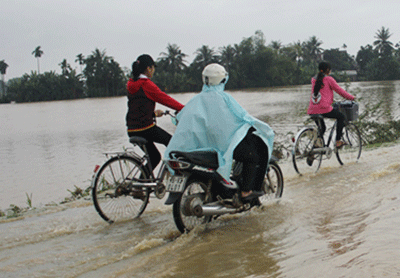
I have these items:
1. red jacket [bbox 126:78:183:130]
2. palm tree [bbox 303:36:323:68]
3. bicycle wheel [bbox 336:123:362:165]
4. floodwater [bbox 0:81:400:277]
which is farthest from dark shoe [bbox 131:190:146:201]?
palm tree [bbox 303:36:323:68]

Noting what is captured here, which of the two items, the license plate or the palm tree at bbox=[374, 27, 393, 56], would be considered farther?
the palm tree at bbox=[374, 27, 393, 56]

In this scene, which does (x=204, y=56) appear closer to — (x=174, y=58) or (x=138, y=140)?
(x=174, y=58)

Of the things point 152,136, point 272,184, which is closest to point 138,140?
point 152,136

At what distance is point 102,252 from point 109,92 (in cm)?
8811

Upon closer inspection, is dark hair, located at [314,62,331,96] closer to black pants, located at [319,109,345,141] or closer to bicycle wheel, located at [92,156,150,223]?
black pants, located at [319,109,345,141]

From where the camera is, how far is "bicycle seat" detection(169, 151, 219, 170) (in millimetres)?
4312

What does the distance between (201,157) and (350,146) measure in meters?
5.24

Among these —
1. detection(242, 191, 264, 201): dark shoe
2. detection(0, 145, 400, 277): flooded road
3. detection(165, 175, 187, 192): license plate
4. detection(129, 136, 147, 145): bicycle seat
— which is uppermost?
detection(129, 136, 147, 145): bicycle seat

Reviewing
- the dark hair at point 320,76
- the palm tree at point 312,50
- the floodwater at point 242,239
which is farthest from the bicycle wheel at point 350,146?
the palm tree at point 312,50

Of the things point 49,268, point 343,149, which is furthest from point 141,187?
point 343,149

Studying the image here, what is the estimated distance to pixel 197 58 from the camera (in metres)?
99.0

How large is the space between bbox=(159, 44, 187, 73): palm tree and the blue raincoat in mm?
99001

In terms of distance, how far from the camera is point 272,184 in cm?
559

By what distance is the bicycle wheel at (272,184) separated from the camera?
5482mm
